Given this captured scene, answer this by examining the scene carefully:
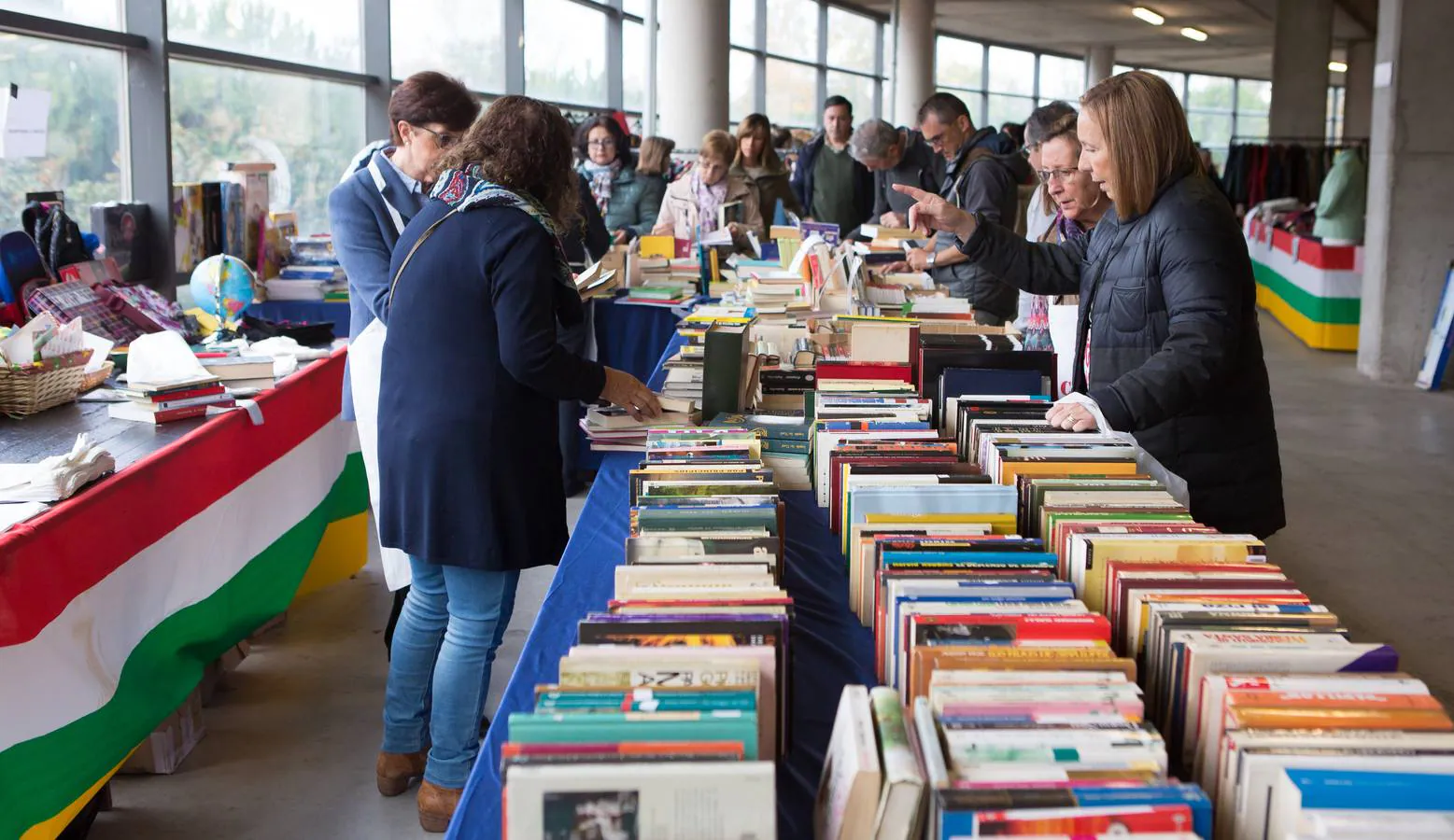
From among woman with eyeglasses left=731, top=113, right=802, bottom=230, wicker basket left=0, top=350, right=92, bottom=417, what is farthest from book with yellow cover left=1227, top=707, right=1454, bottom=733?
woman with eyeglasses left=731, top=113, right=802, bottom=230

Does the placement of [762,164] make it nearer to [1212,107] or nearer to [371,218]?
[371,218]

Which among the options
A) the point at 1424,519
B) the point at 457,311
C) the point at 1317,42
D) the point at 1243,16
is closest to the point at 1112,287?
the point at 457,311

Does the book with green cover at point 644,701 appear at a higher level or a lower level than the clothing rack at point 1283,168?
lower

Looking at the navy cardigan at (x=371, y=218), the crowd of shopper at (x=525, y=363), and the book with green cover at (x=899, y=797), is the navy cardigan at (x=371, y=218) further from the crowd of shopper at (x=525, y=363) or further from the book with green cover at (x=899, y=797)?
the book with green cover at (x=899, y=797)

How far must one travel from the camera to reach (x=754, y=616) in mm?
1379

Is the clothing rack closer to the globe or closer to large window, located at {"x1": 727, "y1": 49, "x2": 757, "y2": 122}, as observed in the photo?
large window, located at {"x1": 727, "y1": 49, "x2": 757, "y2": 122}

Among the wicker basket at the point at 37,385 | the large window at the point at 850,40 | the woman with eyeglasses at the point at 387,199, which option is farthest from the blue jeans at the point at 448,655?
the large window at the point at 850,40

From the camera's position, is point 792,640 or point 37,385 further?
point 37,385

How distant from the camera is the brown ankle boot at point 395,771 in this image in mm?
2861

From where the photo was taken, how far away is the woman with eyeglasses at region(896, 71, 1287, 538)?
2.26 meters

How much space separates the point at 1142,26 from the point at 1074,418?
20406 millimetres

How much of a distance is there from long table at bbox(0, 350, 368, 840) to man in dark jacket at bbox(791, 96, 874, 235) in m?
4.51

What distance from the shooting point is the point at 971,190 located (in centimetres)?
520

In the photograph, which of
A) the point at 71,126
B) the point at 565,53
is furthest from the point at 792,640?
the point at 565,53
